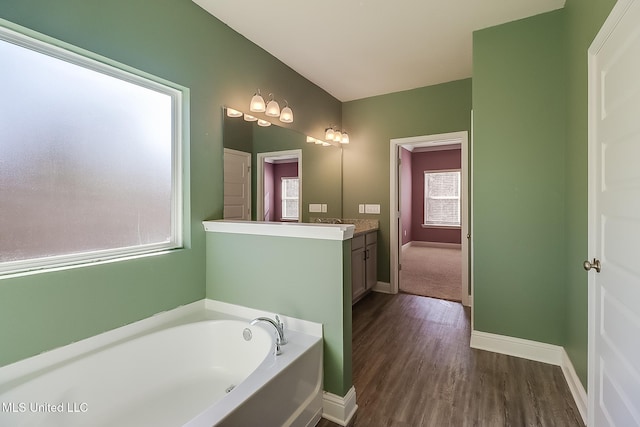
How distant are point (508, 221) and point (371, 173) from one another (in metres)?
1.94

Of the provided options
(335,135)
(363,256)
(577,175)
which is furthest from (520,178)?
(335,135)

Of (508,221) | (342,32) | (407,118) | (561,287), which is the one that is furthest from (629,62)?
(407,118)

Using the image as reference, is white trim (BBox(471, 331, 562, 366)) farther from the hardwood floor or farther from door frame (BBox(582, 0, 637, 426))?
door frame (BBox(582, 0, 637, 426))

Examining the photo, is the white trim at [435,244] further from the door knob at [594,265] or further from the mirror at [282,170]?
the door knob at [594,265]

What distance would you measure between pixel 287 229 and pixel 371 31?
5.96 feet

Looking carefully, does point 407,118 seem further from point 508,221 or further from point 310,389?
point 310,389

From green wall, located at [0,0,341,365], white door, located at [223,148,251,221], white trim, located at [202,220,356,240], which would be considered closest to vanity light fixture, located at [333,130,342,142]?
green wall, located at [0,0,341,365]

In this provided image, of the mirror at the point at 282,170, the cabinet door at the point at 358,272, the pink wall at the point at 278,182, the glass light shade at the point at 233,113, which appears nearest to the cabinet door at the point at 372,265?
the cabinet door at the point at 358,272

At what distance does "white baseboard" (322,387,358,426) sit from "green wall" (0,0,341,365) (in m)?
1.05

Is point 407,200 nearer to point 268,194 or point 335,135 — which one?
point 335,135

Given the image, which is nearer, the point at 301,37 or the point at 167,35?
the point at 167,35

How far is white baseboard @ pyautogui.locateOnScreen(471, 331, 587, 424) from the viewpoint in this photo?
1.97m

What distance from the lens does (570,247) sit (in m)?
2.00

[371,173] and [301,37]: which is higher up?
[301,37]
